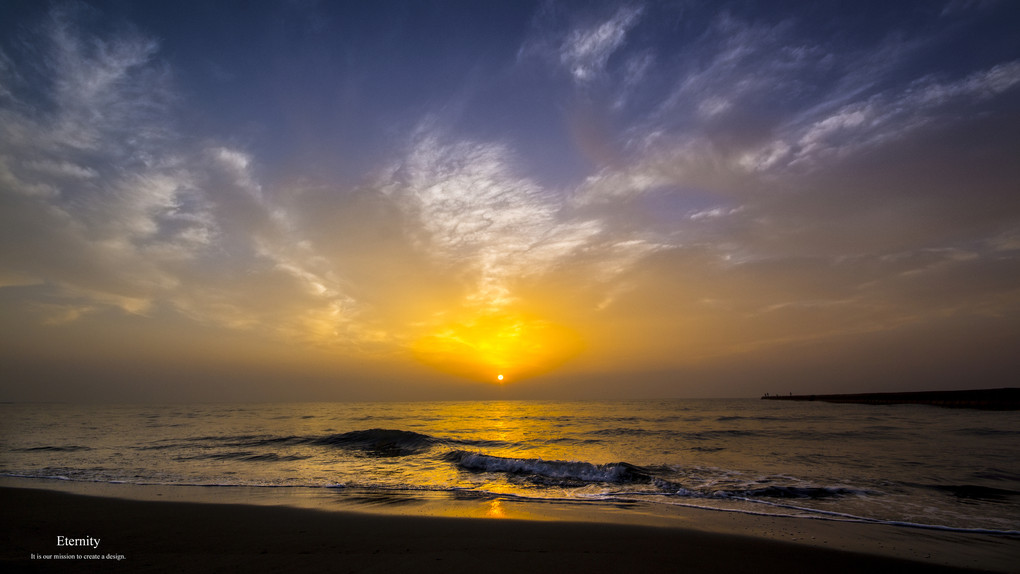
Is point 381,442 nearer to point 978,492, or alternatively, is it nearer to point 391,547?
point 391,547

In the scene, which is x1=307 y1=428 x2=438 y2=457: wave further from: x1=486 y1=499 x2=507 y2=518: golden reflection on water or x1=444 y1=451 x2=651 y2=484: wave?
x1=486 y1=499 x2=507 y2=518: golden reflection on water

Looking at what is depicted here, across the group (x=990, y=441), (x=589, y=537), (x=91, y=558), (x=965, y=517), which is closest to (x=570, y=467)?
(x=589, y=537)

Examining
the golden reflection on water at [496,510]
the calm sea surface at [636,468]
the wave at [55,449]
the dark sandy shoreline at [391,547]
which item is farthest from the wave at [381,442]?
the dark sandy shoreline at [391,547]

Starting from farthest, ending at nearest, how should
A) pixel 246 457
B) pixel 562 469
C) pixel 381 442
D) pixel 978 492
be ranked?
1. pixel 381 442
2. pixel 246 457
3. pixel 562 469
4. pixel 978 492

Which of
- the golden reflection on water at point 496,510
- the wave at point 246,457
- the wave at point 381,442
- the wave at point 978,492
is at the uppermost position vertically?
the golden reflection on water at point 496,510

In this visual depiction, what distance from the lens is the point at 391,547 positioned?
25.1 feet

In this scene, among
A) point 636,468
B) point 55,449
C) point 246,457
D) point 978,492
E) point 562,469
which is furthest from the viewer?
point 55,449

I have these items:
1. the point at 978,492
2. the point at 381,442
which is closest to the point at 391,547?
the point at 978,492

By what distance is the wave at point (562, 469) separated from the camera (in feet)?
53.8

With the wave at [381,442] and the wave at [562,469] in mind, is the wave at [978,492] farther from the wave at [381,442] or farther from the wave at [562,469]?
the wave at [381,442]

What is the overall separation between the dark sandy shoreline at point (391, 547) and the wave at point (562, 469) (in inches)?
299

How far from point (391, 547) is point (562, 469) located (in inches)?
452

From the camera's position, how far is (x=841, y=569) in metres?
6.84

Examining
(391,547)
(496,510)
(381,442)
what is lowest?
(381,442)
